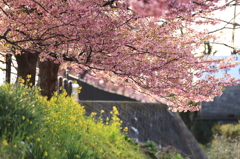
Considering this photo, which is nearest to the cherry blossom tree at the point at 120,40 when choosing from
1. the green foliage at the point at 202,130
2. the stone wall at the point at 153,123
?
the stone wall at the point at 153,123

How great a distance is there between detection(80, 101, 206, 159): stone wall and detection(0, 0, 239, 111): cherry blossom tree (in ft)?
12.1

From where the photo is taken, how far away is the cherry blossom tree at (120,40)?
21.6 ft

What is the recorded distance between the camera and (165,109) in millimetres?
16625

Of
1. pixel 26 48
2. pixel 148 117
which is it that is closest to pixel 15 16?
pixel 26 48

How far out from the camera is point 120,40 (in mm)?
7312

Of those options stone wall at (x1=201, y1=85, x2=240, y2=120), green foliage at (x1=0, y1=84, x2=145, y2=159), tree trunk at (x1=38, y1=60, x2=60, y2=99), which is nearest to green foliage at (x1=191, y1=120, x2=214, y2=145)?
stone wall at (x1=201, y1=85, x2=240, y2=120)

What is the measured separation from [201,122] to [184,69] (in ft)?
74.0

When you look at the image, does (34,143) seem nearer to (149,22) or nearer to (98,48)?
(98,48)

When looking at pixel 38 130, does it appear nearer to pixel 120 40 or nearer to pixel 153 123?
pixel 120 40

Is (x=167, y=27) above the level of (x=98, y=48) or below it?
above

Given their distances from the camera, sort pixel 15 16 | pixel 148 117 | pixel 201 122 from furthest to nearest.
Result: pixel 201 122
pixel 148 117
pixel 15 16

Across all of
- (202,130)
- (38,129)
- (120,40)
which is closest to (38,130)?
(38,129)

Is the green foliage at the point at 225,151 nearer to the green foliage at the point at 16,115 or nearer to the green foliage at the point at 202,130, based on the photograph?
the green foliage at the point at 202,130

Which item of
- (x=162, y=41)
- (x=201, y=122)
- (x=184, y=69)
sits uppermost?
(x=162, y=41)
